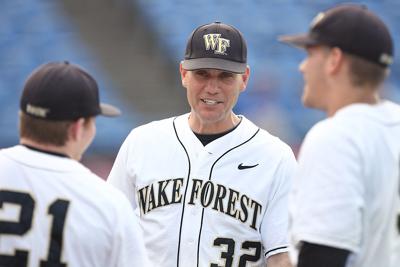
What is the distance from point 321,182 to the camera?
7.85ft

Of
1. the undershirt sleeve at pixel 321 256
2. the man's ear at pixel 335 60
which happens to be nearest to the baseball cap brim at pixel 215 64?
the man's ear at pixel 335 60

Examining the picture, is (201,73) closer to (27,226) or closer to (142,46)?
(27,226)

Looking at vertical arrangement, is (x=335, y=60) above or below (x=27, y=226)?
above

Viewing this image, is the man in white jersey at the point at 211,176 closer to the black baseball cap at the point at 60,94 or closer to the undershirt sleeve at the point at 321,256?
the black baseball cap at the point at 60,94

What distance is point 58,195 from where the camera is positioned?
8.60 feet

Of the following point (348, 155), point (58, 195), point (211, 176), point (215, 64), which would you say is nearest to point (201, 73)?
point (215, 64)

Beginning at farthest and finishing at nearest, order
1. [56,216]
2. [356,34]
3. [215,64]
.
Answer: [215,64], [56,216], [356,34]

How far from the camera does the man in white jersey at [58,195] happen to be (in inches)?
103

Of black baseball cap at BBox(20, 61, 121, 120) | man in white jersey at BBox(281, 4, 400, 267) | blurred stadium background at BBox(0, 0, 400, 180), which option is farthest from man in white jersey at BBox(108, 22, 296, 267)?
blurred stadium background at BBox(0, 0, 400, 180)

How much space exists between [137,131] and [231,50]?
1.85ft

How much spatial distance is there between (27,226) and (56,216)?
0.09m

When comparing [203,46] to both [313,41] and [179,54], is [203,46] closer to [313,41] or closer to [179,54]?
[313,41]

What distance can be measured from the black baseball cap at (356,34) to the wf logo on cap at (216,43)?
1194mm

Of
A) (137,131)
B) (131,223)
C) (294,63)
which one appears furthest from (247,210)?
(294,63)
